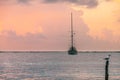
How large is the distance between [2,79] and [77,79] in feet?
58.8

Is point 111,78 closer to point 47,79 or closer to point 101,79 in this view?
point 101,79

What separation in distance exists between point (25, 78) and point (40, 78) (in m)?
3.80

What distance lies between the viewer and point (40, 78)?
354ft

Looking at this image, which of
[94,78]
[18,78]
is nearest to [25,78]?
[18,78]

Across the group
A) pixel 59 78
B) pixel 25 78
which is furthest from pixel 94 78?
pixel 25 78

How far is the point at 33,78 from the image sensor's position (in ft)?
352

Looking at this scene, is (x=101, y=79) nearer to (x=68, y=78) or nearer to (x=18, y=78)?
(x=68, y=78)

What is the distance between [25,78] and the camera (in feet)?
350

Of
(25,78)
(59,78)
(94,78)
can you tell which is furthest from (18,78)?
(94,78)

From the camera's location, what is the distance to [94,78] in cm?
10694

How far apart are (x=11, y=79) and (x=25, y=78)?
4.07 m

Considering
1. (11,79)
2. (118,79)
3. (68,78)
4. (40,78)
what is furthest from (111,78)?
(11,79)

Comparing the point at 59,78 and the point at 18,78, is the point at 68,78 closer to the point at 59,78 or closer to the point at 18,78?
the point at 59,78

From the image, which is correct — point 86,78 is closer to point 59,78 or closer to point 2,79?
point 59,78
